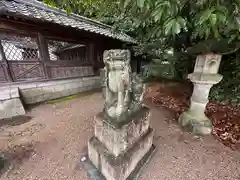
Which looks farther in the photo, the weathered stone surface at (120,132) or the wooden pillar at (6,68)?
the wooden pillar at (6,68)

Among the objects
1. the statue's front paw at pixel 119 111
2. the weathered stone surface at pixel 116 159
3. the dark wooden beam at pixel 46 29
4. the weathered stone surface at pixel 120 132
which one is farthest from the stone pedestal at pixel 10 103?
the statue's front paw at pixel 119 111

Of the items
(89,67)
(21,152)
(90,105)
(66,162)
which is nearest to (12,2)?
(89,67)

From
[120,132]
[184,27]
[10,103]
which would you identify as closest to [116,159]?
[120,132]

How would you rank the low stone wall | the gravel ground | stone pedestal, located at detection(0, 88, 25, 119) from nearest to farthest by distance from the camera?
the gravel ground < stone pedestal, located at detection(0, 88, 25, 119) < the low stone wall

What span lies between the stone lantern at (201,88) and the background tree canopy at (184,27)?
0.19m

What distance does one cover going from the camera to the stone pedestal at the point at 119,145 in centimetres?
145

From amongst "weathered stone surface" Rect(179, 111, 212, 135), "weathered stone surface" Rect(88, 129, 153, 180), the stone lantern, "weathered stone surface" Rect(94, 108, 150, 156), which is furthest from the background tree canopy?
"weathered stone surface" Rect(88, 129, 153, 180)

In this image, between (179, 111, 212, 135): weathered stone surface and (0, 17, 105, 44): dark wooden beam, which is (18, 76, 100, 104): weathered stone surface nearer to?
(0, 17, 105, 44): dark wooden beam

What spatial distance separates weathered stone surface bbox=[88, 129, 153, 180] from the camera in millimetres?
1467

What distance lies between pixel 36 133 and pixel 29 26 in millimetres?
3300

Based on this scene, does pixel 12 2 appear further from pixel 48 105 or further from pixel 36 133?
pixel 36 133

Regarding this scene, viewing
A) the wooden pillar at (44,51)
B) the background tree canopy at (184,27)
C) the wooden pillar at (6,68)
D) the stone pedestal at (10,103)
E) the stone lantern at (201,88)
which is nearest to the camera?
the background tree canopy at (184,27)

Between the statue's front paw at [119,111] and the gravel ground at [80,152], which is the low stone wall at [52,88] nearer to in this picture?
the gravel ground at [80,152]

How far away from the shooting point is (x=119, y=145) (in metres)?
1.46
